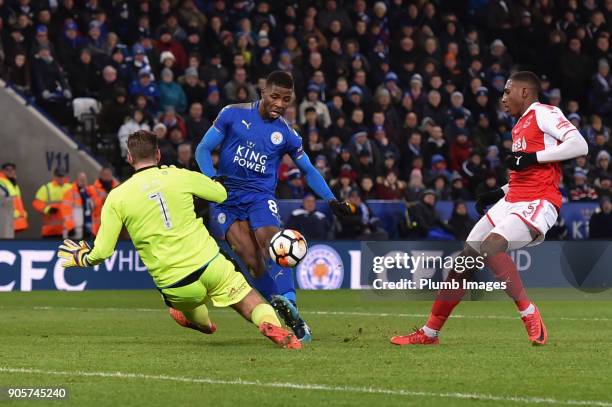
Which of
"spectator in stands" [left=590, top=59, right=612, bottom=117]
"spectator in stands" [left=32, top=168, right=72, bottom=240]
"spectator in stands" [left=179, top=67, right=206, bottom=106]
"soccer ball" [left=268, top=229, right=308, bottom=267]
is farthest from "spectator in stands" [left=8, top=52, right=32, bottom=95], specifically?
"soccer ball" [left=268, top=229, right=308, bottom=267]

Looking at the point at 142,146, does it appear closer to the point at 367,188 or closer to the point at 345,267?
the point at 345,267

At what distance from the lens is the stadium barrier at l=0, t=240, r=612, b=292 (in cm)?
2020

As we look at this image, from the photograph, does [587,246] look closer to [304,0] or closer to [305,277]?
[305,277]

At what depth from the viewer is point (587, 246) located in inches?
868

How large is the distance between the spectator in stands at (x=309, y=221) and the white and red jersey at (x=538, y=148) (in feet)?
36.0

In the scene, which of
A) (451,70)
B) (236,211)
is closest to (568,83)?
(451,70)

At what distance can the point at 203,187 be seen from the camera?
10.2 meters

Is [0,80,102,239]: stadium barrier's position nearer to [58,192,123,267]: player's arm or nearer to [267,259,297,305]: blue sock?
[267,259,297,305]: blue sock

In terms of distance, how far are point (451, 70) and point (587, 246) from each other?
7.09 meters

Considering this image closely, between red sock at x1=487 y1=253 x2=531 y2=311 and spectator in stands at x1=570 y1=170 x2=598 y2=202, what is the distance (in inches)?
584

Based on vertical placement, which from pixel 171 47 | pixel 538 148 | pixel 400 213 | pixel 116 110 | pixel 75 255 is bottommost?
pixel 400 213

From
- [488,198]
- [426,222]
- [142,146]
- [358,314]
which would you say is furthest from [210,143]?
[426,222]

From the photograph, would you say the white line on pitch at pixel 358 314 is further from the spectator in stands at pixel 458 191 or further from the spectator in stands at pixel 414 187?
the spectator in stands at pixel 458 191

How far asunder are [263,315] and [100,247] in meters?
1.34
